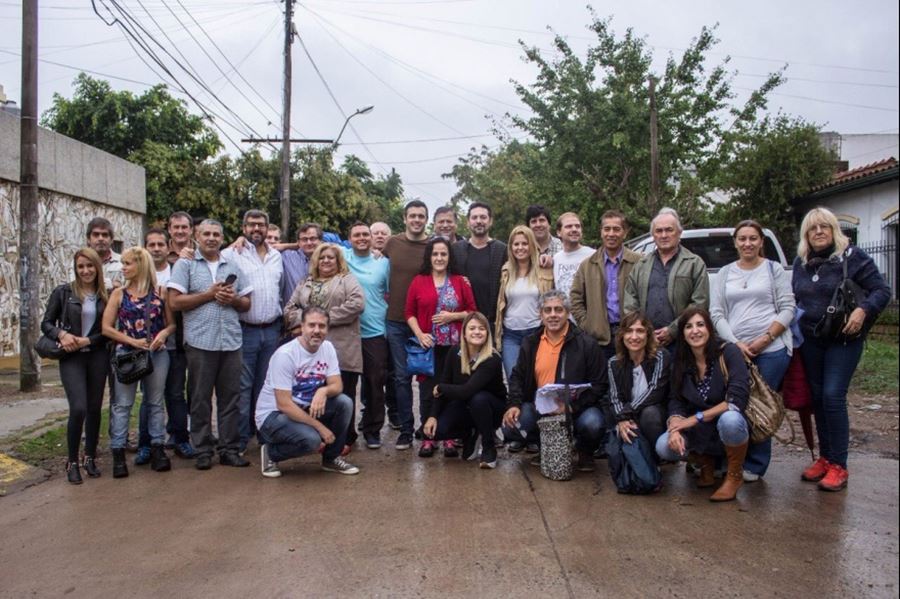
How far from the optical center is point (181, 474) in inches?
232

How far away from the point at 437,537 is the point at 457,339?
7.77 ft

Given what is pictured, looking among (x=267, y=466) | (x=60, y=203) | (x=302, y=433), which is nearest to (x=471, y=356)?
(x=302, y=433)

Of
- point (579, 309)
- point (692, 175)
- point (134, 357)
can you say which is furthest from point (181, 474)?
point (692, 175)

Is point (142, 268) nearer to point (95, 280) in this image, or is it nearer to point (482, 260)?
point (95, 280)

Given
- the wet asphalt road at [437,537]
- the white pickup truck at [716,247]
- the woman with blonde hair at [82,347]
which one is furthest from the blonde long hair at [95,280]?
the white pickup truck at [716,247]

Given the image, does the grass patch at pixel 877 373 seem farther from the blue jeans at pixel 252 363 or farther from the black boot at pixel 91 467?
the black boot at pixel 91 467

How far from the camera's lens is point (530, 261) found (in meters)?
6.49

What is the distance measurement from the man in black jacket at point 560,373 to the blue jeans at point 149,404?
2.72 m

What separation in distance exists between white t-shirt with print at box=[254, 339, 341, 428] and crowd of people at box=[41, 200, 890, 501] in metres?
0.01

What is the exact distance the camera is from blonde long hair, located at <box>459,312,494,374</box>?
6078 mm

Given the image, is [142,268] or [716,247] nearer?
[142,268]

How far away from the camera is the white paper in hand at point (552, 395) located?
5637 millimetres

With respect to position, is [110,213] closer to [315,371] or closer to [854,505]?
[315,371]

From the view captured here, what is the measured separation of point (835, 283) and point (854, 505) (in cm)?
145
